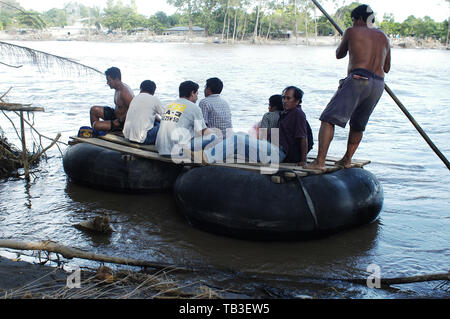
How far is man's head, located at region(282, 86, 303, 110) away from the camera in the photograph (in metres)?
5.37

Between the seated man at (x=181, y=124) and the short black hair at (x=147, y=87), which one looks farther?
the short black hair at (x=147, y=87)

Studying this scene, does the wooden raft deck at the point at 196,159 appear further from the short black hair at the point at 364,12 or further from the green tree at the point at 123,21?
the green tree at the point at 123,21

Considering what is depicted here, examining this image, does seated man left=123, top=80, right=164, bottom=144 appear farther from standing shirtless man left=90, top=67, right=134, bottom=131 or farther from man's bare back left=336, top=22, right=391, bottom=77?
man's bare back left=336, top=22, right=391, bottom=77

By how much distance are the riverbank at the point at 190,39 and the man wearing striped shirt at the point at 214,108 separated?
74.6m

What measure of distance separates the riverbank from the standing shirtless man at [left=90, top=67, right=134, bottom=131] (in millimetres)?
72650

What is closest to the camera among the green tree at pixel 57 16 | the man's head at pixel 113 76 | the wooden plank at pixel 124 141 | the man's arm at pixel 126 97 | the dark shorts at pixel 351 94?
the dark shorts at pixel 351 94

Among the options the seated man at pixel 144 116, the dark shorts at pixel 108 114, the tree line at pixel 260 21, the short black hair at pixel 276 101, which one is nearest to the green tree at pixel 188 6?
the tree line at pixel 260 21

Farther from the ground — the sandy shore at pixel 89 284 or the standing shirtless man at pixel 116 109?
the standing shirtless man at pixel 116 109

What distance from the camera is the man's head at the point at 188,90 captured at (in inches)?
240

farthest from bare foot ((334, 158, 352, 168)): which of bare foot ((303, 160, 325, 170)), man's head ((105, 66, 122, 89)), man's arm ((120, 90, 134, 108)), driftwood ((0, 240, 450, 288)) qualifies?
man's head ((105, 66, 122, 89))

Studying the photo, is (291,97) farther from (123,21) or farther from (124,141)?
(123,21)
